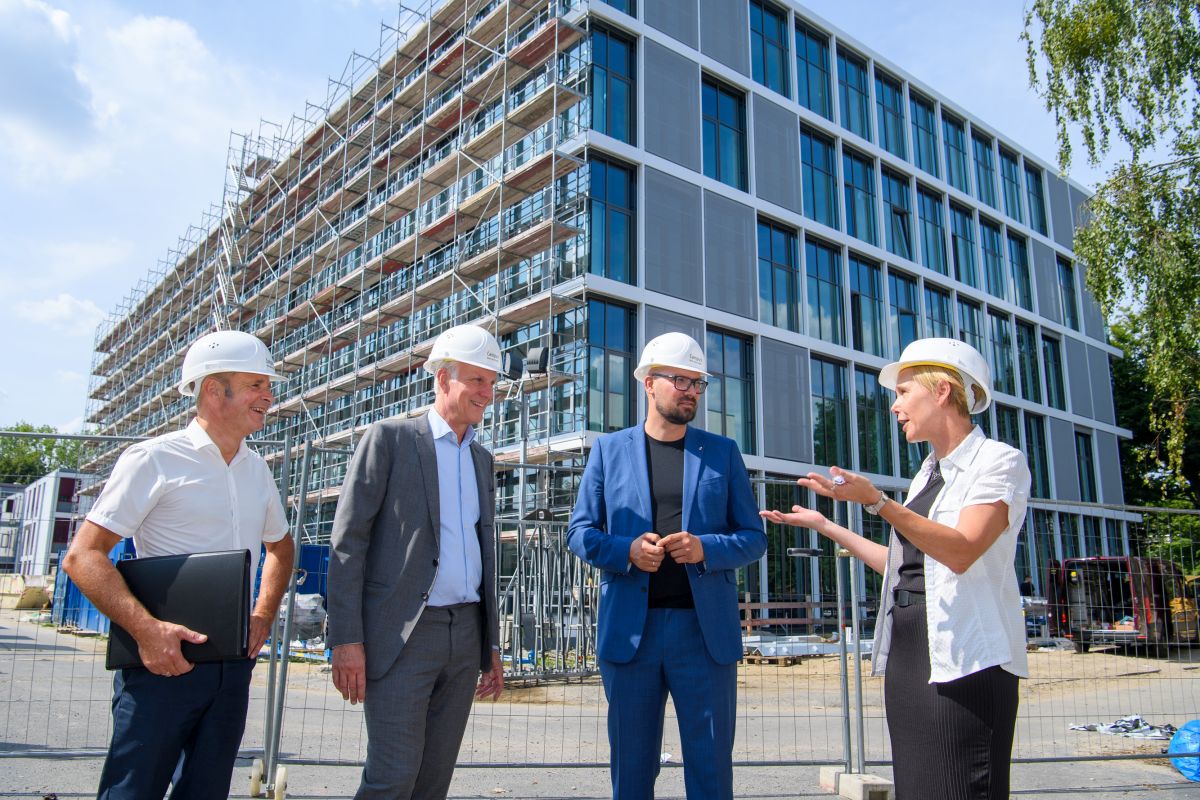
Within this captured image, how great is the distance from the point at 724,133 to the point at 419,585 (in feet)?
77.5

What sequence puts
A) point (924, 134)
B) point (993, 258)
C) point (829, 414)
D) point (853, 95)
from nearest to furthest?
point (829, 414), point (853, 95), point (924, 134), point (993, 258)

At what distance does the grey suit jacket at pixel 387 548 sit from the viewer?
2.79 metres

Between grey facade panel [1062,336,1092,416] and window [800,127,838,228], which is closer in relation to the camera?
window [800,127,838,228]

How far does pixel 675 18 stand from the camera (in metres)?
23.6

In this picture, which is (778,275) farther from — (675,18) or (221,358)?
(221,358)

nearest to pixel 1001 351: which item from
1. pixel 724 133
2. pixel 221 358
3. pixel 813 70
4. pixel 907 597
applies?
pixel 813 70

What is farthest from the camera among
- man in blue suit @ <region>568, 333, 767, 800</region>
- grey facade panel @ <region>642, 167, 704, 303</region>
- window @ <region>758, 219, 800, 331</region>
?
window @ <region>758, 219, 800, 331</region>

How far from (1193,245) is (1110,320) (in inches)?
66.8

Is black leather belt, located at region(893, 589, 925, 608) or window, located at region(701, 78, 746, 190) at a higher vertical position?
window, located at region(701, 78, 746, 190)

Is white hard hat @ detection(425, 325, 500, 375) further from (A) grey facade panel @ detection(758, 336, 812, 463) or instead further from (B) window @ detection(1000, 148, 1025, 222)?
(B) window @ detection(1000, 148, 1025, 222)

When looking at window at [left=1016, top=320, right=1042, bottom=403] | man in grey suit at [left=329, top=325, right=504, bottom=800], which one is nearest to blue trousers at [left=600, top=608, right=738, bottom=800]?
man in grey suit at [left=329, top=325, right=504, bottom=800]

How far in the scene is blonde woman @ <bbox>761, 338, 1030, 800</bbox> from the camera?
2332 millimetres

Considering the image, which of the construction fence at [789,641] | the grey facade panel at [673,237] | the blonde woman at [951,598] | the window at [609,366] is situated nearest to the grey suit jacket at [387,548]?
the blonde woman at [951,598]

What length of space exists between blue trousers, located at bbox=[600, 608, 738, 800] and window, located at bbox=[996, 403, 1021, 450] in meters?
32.2
